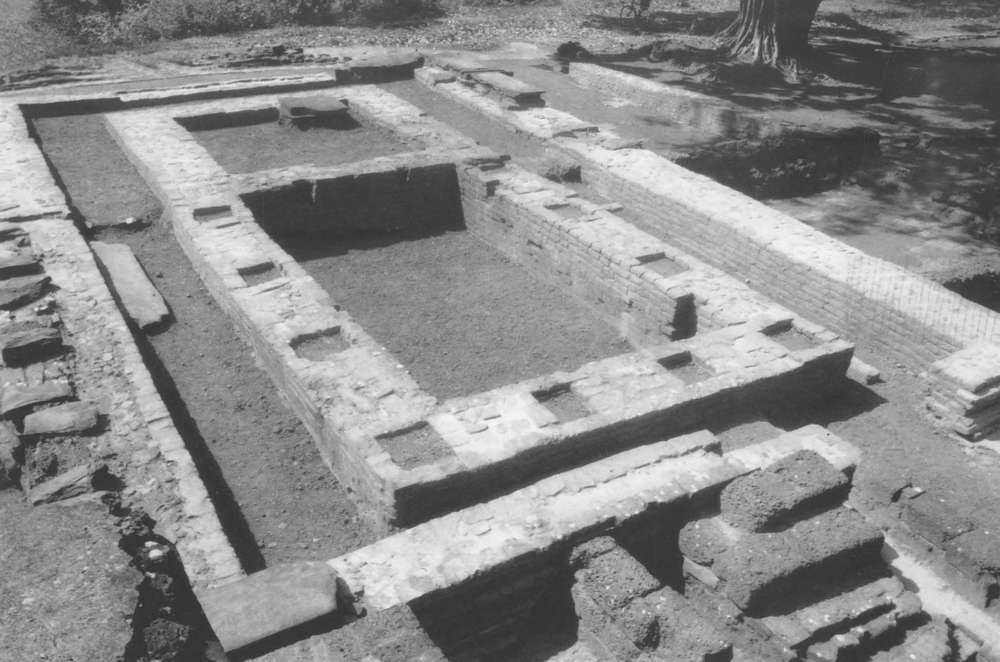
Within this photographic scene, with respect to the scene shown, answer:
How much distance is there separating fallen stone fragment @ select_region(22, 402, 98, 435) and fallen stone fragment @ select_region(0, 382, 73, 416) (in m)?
0.09

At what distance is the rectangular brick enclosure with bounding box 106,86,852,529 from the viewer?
4.74m

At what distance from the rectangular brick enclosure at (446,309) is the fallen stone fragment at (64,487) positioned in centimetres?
126

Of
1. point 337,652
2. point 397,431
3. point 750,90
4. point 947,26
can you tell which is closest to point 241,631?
point 337,652

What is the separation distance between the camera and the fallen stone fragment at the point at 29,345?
5.30 meters

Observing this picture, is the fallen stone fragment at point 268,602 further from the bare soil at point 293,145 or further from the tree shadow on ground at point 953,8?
the tree shadow on ground at point 953,8

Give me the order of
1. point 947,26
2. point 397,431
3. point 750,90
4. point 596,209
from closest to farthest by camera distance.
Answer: point 397,431 < point 596,209 < point 750,90 < point 947,26

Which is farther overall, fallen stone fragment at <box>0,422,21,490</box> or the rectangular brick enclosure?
the rectangular brick enclosure

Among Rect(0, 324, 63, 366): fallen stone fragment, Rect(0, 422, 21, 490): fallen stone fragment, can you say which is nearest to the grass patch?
Rect(0, 324, 63, 366): fallen stone fragment

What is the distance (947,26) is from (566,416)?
20.4m

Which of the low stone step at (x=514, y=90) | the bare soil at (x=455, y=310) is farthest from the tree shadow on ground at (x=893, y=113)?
the bare soil at (x=455, y=310)

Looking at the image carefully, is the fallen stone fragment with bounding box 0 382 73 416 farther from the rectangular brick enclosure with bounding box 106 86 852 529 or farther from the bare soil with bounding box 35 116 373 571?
the rectangular brick enclosure with bounding box 106 86 852 529

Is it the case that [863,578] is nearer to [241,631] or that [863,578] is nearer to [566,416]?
[566,416]

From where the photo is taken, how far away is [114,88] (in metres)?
12.4

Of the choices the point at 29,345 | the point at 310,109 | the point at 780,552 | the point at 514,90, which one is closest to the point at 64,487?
the point at 29,345
